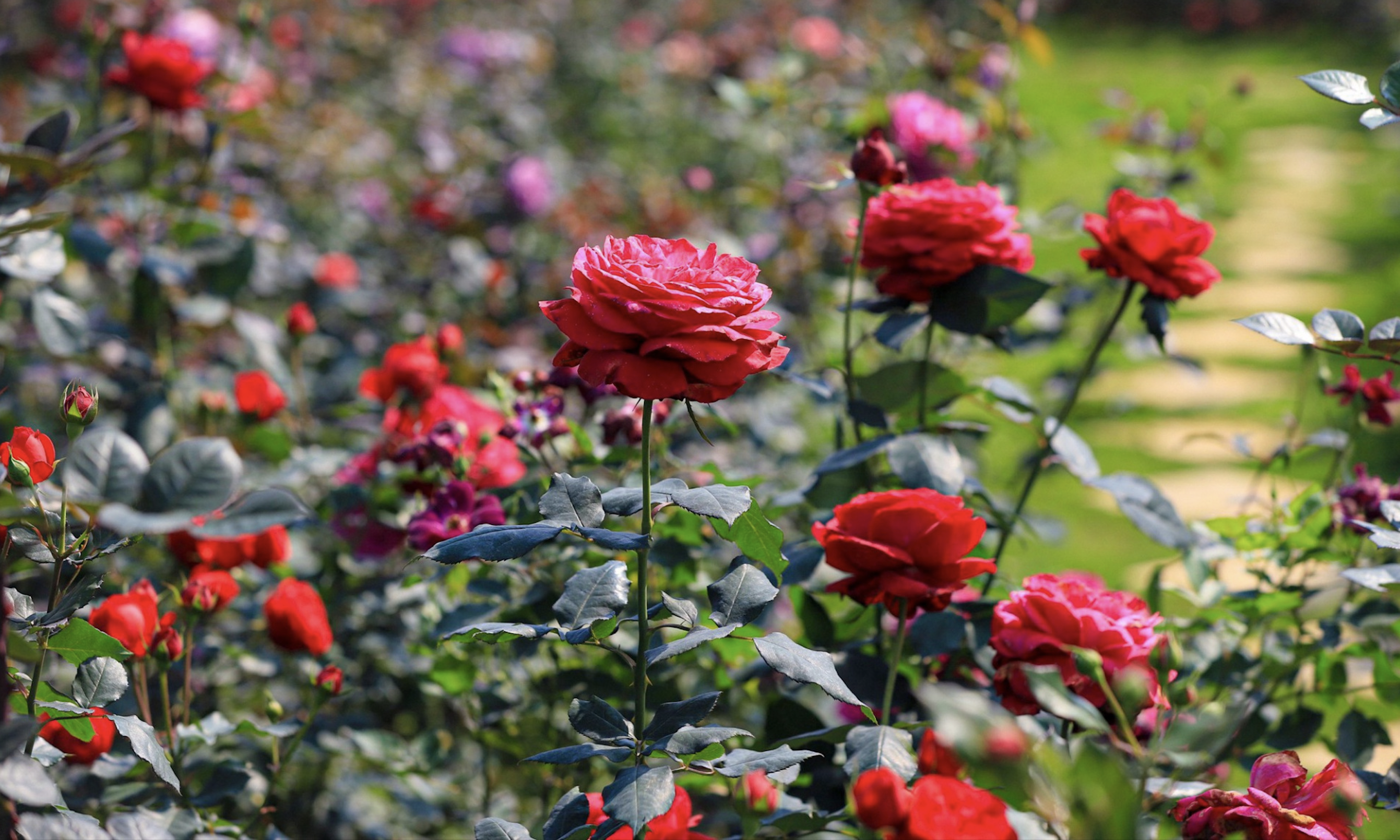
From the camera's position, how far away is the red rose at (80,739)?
0.83 meters

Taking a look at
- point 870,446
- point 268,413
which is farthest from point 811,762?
point 268,413

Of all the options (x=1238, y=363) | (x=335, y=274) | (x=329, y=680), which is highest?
(x=329, y=680)

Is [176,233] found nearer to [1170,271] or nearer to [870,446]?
[870,446]

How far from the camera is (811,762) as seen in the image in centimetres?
99

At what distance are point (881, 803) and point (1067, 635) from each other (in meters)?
0.24

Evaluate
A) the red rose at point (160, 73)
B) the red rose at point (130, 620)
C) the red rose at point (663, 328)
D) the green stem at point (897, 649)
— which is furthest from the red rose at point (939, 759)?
the red rose at point (160, 73)

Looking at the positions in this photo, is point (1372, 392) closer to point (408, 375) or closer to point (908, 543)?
point (908, 543)

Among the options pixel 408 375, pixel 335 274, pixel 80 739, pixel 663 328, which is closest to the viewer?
pixel 663 328

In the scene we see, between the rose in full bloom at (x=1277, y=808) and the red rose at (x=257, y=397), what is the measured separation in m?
1.12

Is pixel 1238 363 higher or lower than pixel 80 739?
lower

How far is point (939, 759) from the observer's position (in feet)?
2.45

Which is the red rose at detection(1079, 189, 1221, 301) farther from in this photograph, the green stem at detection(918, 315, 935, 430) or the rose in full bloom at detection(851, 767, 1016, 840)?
the rose in full bloom at detection(851, 767, 1016, 840)

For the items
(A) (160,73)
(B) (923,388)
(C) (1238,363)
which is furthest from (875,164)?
(C) (1238,363)

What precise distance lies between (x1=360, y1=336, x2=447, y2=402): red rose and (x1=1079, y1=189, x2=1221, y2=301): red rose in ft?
2.57
